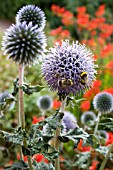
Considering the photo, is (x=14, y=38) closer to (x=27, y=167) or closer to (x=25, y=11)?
(x=25, y=11)

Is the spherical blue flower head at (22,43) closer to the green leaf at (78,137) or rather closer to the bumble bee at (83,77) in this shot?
the bumble bee at (83,77)

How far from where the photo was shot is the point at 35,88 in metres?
1.54

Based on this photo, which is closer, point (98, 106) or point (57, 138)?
point (57, 138)

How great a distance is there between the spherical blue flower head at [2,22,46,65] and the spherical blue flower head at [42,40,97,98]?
0.07 metres

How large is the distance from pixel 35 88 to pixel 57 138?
0.23m

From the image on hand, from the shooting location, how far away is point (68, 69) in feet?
4.72

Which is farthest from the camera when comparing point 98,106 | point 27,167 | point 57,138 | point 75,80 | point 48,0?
point 48,0

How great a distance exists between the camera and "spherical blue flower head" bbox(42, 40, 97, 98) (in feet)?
4.71

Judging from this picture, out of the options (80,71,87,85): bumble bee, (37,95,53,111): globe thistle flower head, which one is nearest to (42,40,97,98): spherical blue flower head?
(80,71,87,85): bumble bee

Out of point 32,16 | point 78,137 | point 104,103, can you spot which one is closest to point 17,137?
point 78,137

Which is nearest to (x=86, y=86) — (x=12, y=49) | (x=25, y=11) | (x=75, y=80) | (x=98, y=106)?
(x=75, y=80)

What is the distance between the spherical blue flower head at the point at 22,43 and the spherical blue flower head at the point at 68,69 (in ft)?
0.22

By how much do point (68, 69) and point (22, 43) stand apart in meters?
0.22

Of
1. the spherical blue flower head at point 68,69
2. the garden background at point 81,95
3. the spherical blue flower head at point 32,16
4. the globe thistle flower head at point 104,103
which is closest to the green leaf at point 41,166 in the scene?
the garden background at point 81,95
